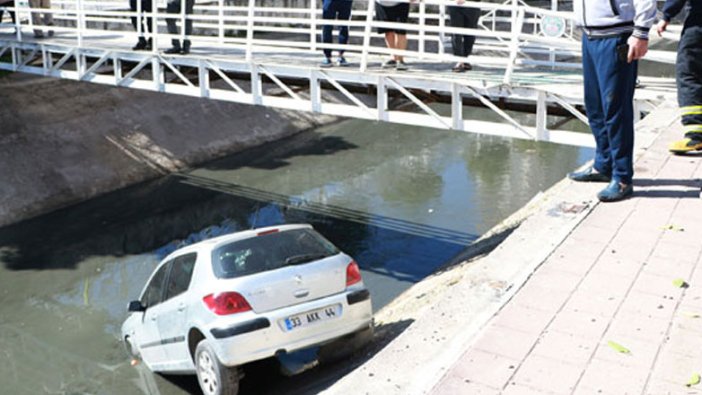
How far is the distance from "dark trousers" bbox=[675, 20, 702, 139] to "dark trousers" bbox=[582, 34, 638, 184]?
127cm

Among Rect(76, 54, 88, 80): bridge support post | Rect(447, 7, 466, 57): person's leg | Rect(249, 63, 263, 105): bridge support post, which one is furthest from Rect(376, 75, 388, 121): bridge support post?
Rect(76, 54, 88, 80): bridge support post

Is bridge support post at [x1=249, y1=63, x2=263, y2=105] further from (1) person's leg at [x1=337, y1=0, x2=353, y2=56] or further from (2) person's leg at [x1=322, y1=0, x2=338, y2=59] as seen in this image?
(1) person's leg at [x1=337, y1=0, x2=353, y2=56]

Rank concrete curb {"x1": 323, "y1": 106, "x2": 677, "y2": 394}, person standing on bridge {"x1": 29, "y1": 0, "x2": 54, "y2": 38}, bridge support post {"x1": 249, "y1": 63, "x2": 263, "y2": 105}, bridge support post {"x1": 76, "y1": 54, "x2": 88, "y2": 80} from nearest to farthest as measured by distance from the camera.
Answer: concrete curb {"x1": 323, "y1": 106, "x2": 677, "y2": 394}, bridge support post {"x1": 249, "y1": 63, "x2": 263, "y2": 105}, bridge support post {"x1": 76, "y1": 54, "x2": 88, "y2": 80}, person standing on bridge {"x1": 29, "y1": 0, "x2": 54, "y2": 38}

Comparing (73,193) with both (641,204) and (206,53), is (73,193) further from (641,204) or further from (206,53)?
(641,204)

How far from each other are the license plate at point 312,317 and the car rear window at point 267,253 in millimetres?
482

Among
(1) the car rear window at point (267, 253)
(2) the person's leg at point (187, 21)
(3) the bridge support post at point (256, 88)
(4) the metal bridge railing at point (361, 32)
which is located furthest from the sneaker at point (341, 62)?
(1) the car rear window at point (267, 253)

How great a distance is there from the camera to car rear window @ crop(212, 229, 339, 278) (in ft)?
24.9

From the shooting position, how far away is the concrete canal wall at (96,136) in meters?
19.0

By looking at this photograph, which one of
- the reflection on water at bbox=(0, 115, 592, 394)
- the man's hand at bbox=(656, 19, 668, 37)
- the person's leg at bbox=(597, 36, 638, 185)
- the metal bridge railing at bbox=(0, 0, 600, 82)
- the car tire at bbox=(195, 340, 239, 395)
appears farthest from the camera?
the reflection on water at bbox=(0, 115, 592, 394)

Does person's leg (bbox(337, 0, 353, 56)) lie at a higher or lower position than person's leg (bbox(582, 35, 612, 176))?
higher

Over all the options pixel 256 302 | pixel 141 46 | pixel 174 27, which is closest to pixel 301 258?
pixel 256 302

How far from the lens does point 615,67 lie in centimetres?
683

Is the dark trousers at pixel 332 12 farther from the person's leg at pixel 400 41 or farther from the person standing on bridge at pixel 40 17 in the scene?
the person standing on bridge at pixel 40 17

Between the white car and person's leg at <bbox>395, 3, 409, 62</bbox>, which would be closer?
the white car
